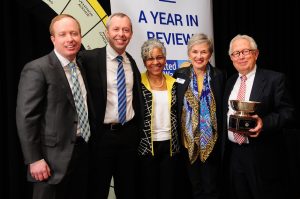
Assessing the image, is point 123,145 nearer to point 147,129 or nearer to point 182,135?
point 147,129

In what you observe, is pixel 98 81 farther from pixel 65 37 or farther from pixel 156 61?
pixel 156 61

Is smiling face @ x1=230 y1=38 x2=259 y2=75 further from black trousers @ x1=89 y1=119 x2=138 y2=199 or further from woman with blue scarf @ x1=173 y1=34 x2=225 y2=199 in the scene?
black trousers @ x1=89 y1=119 x2=138 y2=199

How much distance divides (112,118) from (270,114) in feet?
3.35

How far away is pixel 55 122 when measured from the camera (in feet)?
6.36

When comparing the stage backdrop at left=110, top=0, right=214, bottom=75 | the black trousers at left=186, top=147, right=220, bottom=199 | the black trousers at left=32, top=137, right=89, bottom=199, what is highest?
the stage backdrop at left=110, top=0, right=214, bottom=75

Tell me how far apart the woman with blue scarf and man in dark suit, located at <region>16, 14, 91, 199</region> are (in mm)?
783

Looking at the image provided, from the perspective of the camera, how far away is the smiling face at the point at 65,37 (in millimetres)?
2016

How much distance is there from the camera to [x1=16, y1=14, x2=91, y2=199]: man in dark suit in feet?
6.19

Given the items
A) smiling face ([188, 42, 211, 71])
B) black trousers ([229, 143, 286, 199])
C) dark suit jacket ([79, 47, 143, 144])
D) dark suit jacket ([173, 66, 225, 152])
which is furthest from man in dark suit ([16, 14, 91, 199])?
black trousers ([229, 143, 286, 199])

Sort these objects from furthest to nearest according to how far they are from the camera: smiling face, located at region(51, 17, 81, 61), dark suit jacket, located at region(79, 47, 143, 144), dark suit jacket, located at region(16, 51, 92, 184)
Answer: dark suit jacket, located at region(79, 47, 143, 144)
smiling face, located at region(51, 17, 81, 61)
dark suit jacket, located at region(16, 51, 92, 184)

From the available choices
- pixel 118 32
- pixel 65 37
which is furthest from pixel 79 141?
pixel 118 32

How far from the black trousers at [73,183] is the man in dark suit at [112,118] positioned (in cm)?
15

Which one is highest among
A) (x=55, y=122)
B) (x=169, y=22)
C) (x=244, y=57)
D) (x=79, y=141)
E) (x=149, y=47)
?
(x=169, y=22)

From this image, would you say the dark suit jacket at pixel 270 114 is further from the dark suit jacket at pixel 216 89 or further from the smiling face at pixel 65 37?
the smiling face at pixel 65 37
